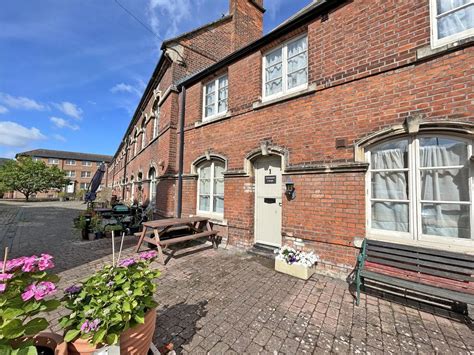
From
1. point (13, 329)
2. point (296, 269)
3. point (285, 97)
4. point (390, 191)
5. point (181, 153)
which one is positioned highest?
point (285, 97)

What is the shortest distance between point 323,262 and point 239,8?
1191 cm

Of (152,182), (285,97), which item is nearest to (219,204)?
(285,97)

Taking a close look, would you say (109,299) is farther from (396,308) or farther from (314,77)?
(314,77)

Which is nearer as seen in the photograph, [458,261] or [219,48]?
[458,261]

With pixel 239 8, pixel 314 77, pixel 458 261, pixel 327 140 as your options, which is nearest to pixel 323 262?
pixel 458 261

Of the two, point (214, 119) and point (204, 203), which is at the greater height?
point (214, 119)

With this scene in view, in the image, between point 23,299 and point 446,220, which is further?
point 446,220

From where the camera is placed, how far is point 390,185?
13.4 feet

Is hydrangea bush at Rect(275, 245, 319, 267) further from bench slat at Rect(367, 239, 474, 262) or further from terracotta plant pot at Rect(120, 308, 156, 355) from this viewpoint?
terracotta plant pot at Rect(120, 308, 156, 355)

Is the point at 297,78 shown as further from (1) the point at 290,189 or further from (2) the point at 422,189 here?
(2) the point at 422,189

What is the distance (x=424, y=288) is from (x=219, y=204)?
17.0 ft

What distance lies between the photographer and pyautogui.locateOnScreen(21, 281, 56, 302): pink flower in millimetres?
1449

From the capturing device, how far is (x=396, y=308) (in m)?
3.36

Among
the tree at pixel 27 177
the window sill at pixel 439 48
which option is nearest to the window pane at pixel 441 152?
the window sill at pixel 439 48
